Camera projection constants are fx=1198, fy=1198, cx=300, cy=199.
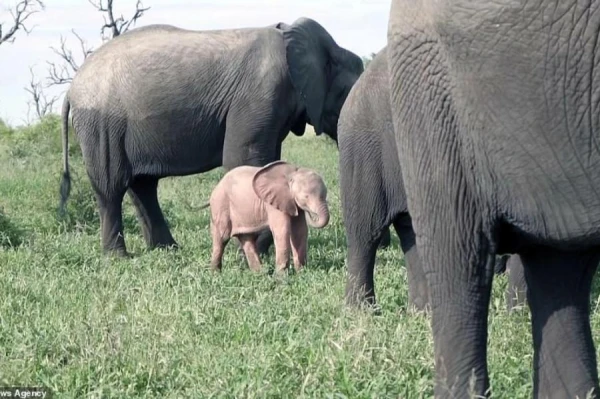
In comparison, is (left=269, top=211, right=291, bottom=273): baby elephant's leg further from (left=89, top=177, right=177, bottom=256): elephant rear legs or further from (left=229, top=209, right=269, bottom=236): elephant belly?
(left=89, top=177, right=177, bottom=256): elephant rear legs

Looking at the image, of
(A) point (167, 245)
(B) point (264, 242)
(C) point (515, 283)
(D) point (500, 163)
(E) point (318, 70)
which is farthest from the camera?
(E) point (318, 70)

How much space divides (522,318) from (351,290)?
1217 mm

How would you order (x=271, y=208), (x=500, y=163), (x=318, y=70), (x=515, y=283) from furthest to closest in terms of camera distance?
(x=318, y=70) → (x=271, y=208) → (x=515, y=283) → (x=500, y=163)

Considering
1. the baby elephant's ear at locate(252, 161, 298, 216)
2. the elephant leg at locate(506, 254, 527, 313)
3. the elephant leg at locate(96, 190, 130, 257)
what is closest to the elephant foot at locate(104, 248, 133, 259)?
the elephant leg at locate(96, 190, 130, 257)

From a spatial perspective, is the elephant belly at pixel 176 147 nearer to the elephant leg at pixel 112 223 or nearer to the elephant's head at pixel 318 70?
the elephant leg at pixel 112 223

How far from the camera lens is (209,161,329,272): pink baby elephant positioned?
312 inches

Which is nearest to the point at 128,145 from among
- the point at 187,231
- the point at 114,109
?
the point at 114,109

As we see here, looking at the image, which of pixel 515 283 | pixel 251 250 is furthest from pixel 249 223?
pixel 515 283

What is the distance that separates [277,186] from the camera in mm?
8047

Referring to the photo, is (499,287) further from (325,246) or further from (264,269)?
(325,246)

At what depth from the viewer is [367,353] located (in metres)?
4.42

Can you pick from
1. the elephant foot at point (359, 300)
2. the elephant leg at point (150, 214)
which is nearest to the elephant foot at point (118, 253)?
the elephant leg at point (150, 214)

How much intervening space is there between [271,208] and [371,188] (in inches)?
72.8

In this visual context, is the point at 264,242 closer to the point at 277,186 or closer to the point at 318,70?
the point at 277,186
